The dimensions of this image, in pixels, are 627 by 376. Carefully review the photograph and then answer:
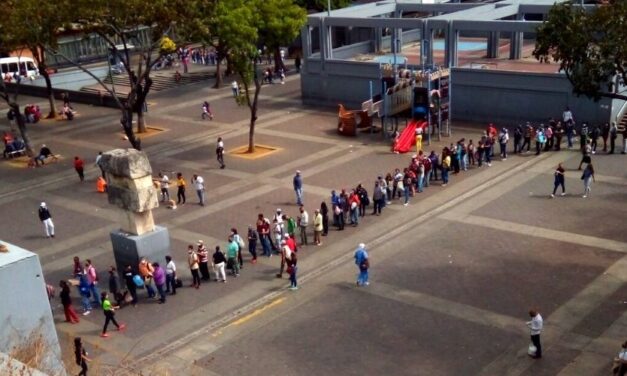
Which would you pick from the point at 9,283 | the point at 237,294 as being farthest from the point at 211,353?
the point at 9,283

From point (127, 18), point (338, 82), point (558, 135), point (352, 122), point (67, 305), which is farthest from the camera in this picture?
point (338, 82)

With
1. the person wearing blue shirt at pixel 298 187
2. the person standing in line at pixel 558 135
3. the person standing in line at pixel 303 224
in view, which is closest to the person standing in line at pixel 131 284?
the person standing in line at pixel 303 224

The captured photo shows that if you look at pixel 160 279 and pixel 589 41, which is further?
pixel 160 279

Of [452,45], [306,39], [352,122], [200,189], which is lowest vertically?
[200,189]

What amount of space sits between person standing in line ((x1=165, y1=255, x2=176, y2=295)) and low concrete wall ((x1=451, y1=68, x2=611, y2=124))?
20.3m

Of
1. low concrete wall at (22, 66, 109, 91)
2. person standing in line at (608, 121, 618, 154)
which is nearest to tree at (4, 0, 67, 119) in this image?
low concrete wall at (22, 66, 109, 91)

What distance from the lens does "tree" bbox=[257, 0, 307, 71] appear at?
31562 mm

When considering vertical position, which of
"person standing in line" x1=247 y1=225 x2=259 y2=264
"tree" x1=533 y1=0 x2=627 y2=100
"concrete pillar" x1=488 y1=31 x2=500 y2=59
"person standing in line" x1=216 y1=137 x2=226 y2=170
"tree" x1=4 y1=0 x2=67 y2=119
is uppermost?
"tree" x1=4 y1=0 x2=67 y2=119

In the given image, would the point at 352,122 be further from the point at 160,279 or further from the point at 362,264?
the point at 160,279

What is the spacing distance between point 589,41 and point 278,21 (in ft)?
54.3

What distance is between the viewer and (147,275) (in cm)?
1948

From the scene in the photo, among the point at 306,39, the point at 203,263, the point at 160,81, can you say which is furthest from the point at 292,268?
the point at 160,81

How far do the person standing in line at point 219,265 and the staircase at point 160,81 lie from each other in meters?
31.3

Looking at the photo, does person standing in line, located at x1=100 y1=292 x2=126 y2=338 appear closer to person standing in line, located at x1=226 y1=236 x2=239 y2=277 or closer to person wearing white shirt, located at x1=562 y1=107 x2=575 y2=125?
person standing in line, located at x1=226 y1=236 x2=239 y2=277
